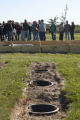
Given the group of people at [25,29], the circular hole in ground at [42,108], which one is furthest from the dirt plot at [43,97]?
the group of people at [25,29]

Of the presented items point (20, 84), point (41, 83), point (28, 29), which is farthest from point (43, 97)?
point (28, 29)

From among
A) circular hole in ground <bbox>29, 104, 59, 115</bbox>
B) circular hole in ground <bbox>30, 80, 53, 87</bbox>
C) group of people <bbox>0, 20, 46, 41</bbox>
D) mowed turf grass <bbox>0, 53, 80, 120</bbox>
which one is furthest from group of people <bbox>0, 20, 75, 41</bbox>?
circular hole in ground <bbox>29, 104, 59, 115</bbox>

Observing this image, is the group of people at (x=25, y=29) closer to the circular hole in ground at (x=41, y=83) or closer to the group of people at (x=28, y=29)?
the group of people at (x=28, y=29)

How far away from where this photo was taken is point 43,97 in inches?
354

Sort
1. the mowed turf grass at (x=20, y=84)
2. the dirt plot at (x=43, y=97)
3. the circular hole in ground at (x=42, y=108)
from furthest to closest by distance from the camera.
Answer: the circular hole in ground at (x=42, y=108), the mowed turf grass at (x=20, y=84), the dirt plot at (x=43, y=97)

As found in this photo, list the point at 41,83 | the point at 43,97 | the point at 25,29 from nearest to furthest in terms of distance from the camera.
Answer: the point at 43,97 → the point at 41,83 → the point at 25,29

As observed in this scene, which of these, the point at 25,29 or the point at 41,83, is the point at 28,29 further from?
the point at 41,83

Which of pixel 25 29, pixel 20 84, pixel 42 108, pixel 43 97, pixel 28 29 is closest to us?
pixel 42 108

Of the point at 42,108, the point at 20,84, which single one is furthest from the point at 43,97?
the point at 20,84

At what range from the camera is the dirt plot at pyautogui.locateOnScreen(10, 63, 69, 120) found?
7.34 m

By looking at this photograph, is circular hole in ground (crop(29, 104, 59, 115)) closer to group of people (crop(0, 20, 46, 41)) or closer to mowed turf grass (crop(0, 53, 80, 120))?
mowed turf grass (crop(0, 53, 80, 120))

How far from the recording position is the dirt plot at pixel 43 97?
7337 mm

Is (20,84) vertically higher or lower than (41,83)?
higher

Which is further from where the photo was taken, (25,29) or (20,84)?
(25,29)
